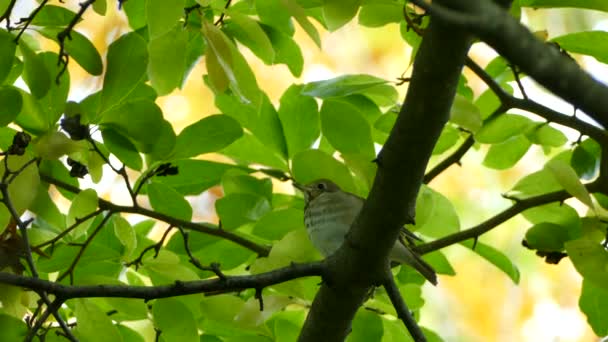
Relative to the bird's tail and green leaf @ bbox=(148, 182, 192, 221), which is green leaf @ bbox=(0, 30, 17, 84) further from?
the bird's tail

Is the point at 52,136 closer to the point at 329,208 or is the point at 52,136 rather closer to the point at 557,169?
the point at 329,208

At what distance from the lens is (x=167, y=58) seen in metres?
1.03

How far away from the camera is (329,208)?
4.21 feet

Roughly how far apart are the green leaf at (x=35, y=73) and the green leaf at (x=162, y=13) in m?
0.19

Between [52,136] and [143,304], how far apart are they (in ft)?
0.75

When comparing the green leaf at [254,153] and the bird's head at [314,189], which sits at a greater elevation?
the green leaf at [254,153]

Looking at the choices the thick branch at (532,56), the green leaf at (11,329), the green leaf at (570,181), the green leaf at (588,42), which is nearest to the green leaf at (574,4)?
the green leaf at (588,42)

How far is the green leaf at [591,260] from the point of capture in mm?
1020

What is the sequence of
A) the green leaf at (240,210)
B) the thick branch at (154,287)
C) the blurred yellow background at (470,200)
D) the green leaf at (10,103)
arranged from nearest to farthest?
the thick branch at (154,287) → the green leaf at (10,103) → the green leaf at (240,210) → the blurred yellow background at (470,200)

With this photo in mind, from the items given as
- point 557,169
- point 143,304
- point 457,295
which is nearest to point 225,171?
point 143,304

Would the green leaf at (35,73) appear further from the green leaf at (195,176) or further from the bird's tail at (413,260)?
the bird's tail at (413,260)

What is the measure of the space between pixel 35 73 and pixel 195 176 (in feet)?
0.92

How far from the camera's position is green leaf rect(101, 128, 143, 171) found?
112 cm

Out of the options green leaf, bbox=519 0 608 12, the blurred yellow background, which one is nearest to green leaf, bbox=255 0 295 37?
green leaf, bbox=519 0 608 12
